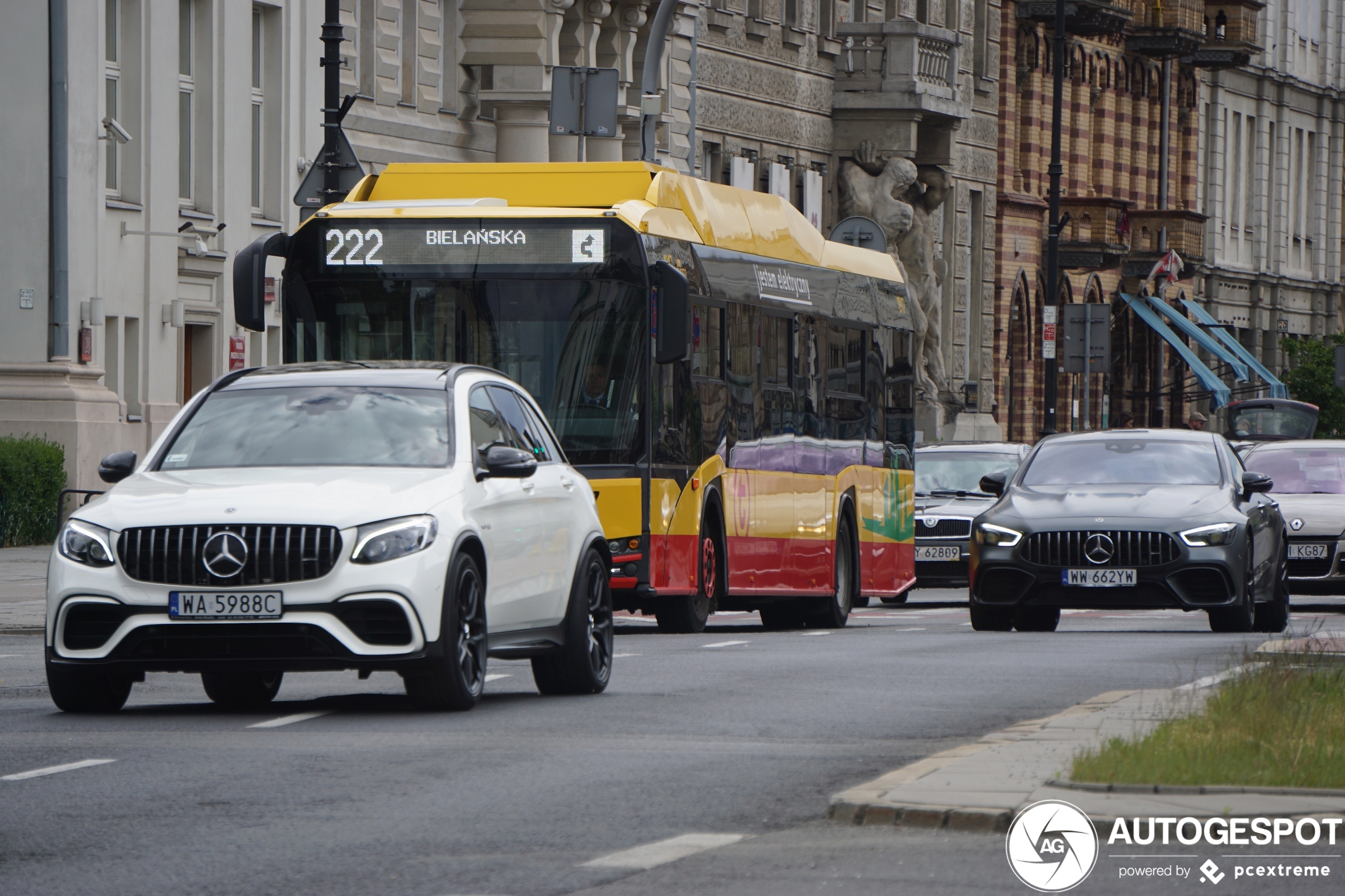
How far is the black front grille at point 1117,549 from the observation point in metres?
21.1

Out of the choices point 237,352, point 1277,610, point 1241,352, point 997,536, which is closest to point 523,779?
point 997,536

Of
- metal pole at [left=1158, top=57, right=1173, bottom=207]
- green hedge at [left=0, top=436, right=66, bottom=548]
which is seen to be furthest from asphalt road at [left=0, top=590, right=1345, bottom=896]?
metal pole at [left=1158, top=57, right=1173, bottom=207]

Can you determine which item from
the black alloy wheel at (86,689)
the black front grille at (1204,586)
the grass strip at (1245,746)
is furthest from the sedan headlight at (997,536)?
the black alloy wheel at (86,689)

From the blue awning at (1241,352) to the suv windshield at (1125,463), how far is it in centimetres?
5456

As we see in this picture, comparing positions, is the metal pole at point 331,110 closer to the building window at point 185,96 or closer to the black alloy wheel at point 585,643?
the building window at point 185,96

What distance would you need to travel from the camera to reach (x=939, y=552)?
31.2m

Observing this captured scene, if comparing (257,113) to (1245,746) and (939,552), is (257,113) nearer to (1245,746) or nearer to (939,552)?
(939,552)

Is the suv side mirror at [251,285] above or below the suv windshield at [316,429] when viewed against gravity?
above

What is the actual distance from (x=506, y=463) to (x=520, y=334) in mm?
5785

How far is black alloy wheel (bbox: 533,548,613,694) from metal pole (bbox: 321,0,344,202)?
11317 millimetres

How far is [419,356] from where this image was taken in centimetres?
1942

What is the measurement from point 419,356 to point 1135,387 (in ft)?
188

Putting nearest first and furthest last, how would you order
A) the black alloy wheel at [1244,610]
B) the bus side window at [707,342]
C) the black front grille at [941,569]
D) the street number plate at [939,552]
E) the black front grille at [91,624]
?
1. the black front grille at [91,624]
2. the bus side window at [707,342]
3. the black alloy wheel at [1244,610]
4. the black front grille at [941,569]
5. the street number plate at [939,552]

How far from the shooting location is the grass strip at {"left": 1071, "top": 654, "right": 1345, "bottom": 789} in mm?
9688
